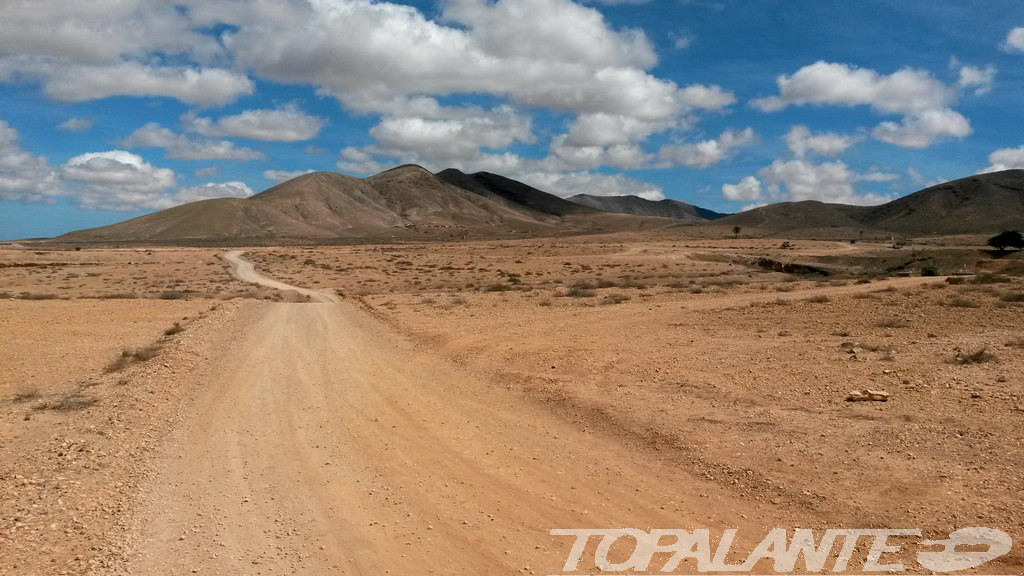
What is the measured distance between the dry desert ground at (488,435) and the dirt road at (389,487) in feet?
0.12

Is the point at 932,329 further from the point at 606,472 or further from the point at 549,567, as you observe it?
the point at 549,567

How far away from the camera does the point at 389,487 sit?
810 centimetres

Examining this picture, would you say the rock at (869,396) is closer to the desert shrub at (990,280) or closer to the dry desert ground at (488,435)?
the dry desert ground at (488,435)

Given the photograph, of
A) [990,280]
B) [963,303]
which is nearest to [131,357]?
[963,303]

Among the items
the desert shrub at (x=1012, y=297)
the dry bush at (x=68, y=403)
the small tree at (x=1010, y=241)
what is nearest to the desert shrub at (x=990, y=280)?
the desert shrub at (x=1012, y=297)

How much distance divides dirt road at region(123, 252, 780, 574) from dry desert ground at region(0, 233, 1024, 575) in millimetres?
38

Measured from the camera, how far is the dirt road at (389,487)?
647 centimetres

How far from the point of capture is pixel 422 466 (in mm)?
8852

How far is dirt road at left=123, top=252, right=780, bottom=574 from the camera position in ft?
21.2

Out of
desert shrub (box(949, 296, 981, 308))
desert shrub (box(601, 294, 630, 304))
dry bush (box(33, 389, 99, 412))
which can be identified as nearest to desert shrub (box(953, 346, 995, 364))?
desert shrub (box(949, 296, 981, 308))

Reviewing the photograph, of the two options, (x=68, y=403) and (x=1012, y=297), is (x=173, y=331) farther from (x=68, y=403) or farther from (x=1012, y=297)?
(x=1012, y=297)

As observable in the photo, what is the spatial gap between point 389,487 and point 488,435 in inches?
98.1

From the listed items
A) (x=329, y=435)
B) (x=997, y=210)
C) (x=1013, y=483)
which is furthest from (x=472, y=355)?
(x=997, y=210)

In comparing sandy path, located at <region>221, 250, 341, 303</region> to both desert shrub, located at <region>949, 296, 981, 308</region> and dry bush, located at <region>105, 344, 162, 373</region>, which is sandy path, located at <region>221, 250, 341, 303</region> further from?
desert shrub, located at <region>949, 296, 981, 308</region>
